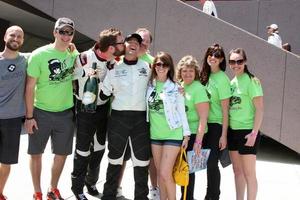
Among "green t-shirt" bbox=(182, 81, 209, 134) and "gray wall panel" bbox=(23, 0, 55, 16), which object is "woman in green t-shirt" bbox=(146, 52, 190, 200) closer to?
"green t-shirt" bbox=(182, 81, 209, 134)

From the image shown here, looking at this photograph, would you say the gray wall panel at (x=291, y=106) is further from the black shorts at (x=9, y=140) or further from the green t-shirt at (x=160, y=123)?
the black shorts at (x=9, y=140)

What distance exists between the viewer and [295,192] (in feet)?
20.9

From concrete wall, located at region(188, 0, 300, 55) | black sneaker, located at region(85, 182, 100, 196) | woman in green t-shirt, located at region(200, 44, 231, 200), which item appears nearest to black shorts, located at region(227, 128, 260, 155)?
woman in green t-shirt, located at region(200, 44, 231, 200)

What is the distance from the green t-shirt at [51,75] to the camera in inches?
189

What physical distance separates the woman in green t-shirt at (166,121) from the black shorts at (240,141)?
67 centimetres

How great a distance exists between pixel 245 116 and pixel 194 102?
635 millimetres

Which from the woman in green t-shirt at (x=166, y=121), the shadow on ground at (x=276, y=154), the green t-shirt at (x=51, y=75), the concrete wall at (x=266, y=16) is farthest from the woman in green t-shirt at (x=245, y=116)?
the concrete wall at (x=266, y=16)

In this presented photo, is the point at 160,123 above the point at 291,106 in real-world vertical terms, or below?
→ below

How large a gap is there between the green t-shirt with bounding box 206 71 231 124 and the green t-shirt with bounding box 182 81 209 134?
0.72 ft

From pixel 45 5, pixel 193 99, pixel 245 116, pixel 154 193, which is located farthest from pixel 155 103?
pixel 45 5

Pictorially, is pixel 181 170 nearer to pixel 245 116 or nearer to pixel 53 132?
pixel 245 116

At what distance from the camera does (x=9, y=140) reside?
4832 millimetres

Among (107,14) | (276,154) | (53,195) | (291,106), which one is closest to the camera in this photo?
(53,195)

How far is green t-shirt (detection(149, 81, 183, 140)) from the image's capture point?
456 cm
